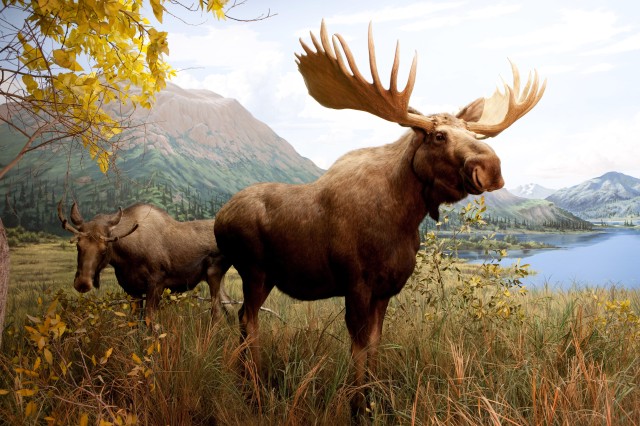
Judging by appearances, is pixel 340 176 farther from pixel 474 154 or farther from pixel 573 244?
pixel 573 244

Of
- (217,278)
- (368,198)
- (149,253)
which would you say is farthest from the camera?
(217,278)

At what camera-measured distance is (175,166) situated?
21.3ft

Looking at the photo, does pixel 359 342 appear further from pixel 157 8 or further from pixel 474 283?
pixel 157 8

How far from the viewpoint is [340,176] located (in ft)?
9.35

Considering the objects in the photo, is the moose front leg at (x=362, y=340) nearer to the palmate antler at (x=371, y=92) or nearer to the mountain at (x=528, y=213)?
the palmate antler at (x=371, y=92)

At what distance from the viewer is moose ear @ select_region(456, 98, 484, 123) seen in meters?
2.96

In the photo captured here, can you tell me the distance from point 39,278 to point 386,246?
436 cm

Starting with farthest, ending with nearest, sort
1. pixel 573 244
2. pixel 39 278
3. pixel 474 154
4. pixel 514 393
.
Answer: pixel 573 244 < pixel 39 278 < pixel 514 393 < pixel 474 154

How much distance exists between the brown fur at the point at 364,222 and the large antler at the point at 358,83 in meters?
0.14

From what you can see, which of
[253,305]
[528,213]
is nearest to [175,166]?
[253,305]

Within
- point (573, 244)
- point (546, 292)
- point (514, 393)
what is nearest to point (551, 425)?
point (514, 393)

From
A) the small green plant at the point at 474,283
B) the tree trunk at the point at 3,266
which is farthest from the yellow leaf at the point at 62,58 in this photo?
the small green plant at the point at 474,283

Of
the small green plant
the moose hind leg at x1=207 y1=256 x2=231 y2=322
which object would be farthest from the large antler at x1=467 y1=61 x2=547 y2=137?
the moose hind leg at x1=207 y1=256 x2=231 y2=322

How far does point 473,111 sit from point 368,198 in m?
0.80
